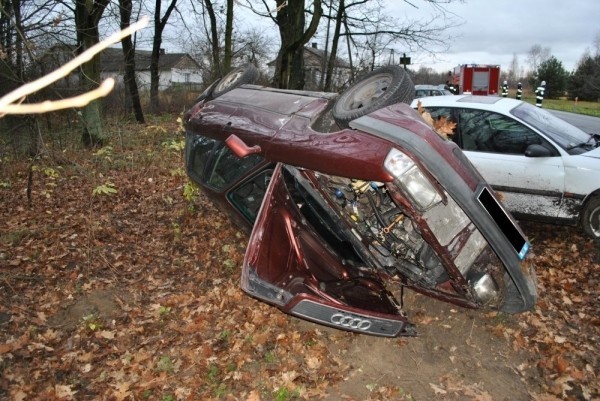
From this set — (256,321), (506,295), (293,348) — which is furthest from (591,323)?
(256,321)

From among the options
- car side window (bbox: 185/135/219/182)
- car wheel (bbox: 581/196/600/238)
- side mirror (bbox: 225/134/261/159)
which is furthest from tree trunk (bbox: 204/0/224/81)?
side mirror (bbox: 225/134/261/159)

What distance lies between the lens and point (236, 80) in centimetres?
591

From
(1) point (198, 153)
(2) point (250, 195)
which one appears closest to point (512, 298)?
(2) point (250, 195)

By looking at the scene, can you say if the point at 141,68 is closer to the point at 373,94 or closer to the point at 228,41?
the point at 228,41

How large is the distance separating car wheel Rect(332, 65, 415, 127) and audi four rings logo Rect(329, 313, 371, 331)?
153 cm

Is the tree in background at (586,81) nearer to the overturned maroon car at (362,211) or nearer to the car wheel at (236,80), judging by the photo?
the car wheel at (236,80)

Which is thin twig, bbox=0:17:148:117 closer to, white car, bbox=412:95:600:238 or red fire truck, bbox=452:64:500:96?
white car, bbox=412:95:600:238

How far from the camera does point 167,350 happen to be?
4.04m

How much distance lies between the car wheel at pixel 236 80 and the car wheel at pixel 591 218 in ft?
14.3

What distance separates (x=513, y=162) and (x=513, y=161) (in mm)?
13

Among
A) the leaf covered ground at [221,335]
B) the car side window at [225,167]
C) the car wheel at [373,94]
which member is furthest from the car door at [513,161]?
the car side window at [225,167]

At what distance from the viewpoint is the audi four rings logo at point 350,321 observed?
3.33 meters

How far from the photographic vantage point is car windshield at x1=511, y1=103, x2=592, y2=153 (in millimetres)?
Answer: 5523

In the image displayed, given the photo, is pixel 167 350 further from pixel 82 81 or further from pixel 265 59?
pixel 265 59
